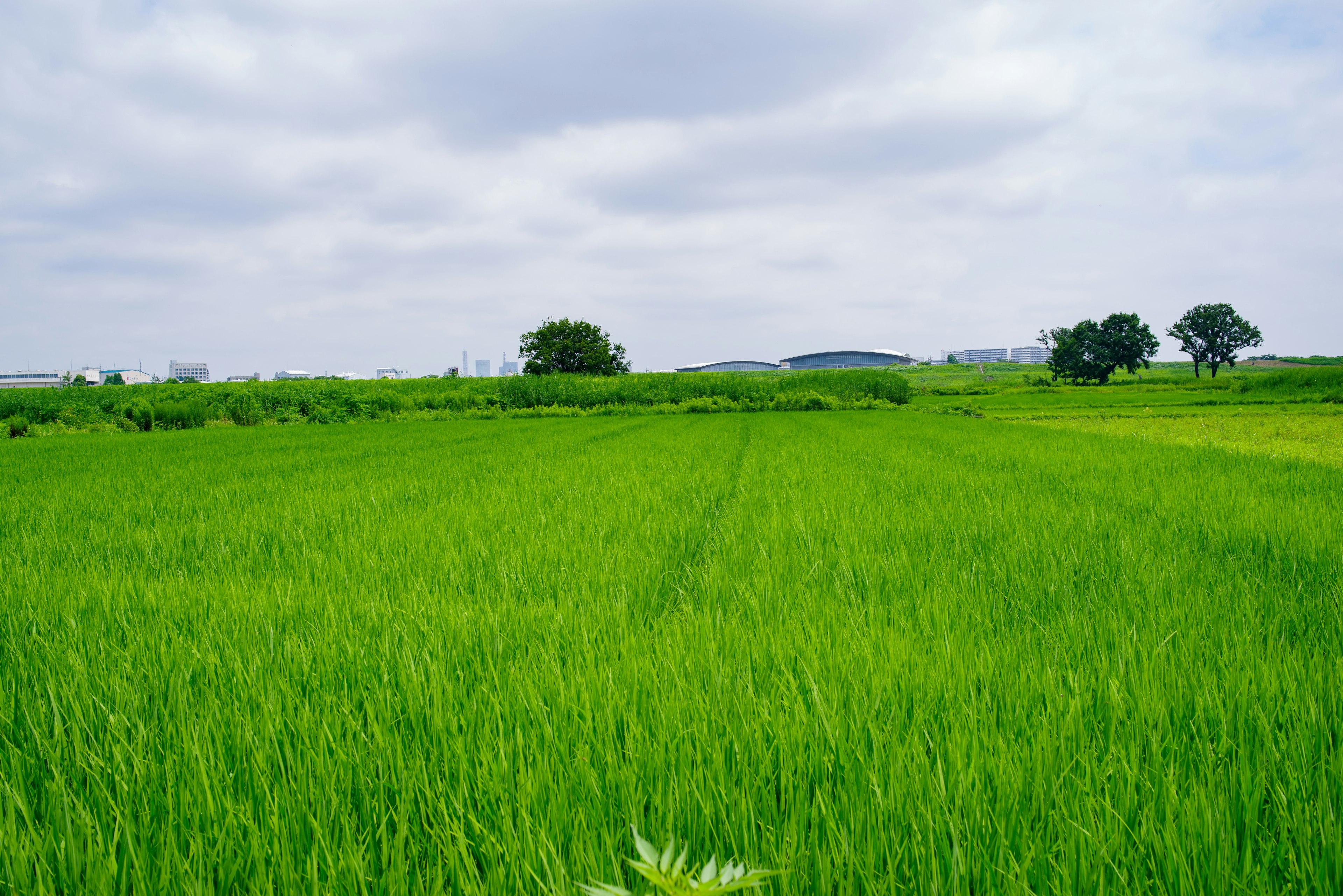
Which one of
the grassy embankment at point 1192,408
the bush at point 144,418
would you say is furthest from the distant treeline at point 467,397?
the grassy embankment at point 1192,408

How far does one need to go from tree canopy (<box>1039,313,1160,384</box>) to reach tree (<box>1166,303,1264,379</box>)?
26.2 feet

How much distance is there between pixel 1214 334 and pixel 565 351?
223 feet

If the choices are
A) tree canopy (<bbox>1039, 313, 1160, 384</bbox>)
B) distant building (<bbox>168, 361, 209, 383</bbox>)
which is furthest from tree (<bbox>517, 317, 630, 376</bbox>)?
distant building (<bbox>168, 361, 209, 383</bbox>)

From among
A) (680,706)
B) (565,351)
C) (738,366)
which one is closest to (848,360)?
(738,366)

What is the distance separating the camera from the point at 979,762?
1.06 meters

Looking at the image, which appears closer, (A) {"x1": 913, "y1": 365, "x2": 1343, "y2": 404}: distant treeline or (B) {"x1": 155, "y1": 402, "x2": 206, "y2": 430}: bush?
(B) {"x1": 155, "y1": 402, "x2": 206, "y2": 430}: bush

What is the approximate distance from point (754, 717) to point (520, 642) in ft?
2.42

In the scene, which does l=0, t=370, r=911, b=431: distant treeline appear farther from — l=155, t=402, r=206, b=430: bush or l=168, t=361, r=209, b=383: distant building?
l=168, t=361, r=209, b=383: distant building

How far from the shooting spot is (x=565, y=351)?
164 ft

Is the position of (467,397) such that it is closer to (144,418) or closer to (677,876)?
(144,418)

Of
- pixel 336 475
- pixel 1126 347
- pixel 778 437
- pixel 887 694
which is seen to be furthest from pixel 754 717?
Result: pixel 1126 347

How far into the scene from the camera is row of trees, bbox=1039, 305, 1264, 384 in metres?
62.1

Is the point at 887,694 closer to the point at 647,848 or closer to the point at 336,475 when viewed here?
the point at 647,848

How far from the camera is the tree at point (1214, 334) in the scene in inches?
2547
